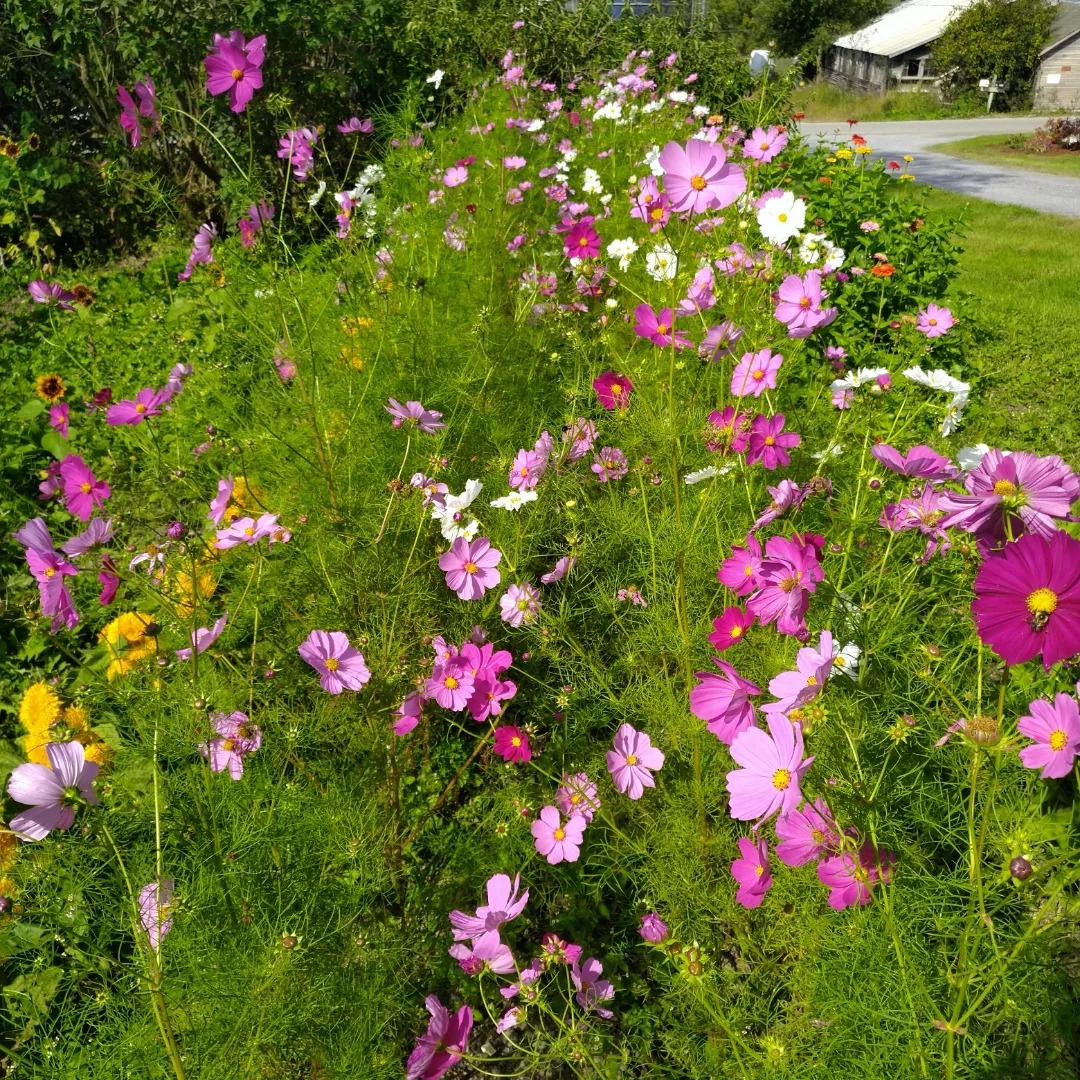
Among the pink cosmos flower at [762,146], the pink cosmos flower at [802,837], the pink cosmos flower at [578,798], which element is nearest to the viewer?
the pink cosmos flower at [802,837]

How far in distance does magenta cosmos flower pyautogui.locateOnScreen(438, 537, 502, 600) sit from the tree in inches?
1103

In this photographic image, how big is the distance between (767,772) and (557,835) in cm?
46

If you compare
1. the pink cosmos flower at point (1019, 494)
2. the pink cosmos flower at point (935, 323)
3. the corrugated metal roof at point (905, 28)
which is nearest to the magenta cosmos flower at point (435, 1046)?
the pink cosmos flower at point (1019, 494)

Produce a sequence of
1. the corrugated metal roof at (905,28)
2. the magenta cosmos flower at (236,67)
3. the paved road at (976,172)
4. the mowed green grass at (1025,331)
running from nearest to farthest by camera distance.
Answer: the magenta cosmos flower at (236,67)
the mowed green grass at (1025,331)
the paved road at (976,172)
the corrugated metal roof at (905,28)

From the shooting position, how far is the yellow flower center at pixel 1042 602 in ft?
2.18

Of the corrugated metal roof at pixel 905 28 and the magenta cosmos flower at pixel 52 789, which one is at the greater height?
the corrugated metal roof at pixel 905 28

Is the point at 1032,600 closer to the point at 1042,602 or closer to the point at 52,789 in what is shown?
the point at 1042,602

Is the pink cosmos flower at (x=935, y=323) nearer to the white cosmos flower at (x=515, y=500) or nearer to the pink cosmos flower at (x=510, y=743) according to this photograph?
the white cosmos flower at (x=515, y=500)

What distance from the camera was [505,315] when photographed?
2578mm

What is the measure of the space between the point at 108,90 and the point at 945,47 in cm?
2645

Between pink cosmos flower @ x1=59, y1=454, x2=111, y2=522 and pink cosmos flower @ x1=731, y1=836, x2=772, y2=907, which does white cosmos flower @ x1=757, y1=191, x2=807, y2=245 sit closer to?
pink cosmos flower @ x1=731, y1=836, x2=772, y2=907

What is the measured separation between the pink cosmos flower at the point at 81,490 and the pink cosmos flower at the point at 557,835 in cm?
92

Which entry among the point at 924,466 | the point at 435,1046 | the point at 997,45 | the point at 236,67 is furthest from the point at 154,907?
the point at 997,45

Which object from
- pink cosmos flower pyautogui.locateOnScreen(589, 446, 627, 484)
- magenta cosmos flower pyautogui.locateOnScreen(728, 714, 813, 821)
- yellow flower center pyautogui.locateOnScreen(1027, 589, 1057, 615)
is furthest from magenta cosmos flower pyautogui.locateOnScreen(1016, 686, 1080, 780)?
pink cosmos flower pyautogui.locateOnScreen(589, 446, 627, 484)
